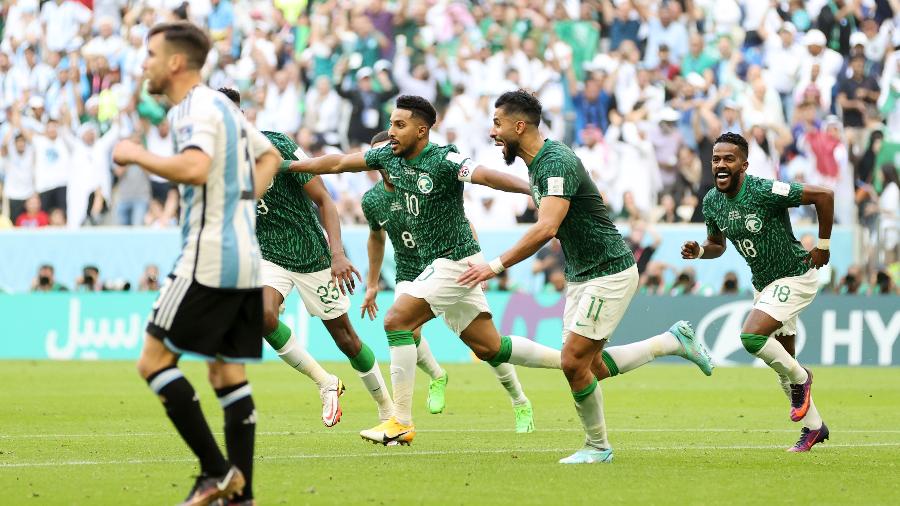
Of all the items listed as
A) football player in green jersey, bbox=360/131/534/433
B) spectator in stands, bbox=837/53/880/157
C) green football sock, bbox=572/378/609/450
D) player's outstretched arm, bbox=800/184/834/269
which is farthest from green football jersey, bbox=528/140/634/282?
spectator in stands, bbox=837/53/880/157

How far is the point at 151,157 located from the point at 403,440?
14.9 ft

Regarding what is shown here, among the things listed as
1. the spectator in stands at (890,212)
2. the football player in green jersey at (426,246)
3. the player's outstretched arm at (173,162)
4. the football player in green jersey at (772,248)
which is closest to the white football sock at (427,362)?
the football player in green jersey at (426,246)

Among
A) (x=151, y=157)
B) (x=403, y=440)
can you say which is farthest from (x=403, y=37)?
(x=151, y=157)

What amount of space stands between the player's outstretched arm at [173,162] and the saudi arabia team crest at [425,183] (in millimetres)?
4110

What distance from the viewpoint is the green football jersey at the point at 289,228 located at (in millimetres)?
12328

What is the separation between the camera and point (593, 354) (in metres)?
9.95

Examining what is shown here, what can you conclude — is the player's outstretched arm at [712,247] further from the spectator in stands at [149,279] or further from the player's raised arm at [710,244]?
the spectator in stands at [149,279]

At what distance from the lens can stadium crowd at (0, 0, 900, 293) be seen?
2344cm

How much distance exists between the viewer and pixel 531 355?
11500mm

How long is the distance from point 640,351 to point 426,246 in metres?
1.79

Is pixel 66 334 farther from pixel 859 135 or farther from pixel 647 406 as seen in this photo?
pixel 859 135

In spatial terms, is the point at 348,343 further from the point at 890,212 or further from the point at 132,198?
the point at 132,198

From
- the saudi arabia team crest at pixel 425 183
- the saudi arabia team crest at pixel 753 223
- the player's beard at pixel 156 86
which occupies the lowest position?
the saudi arabia team crest at pixel 753 223

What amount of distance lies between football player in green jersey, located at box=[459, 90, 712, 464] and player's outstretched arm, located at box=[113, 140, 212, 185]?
2936mm
